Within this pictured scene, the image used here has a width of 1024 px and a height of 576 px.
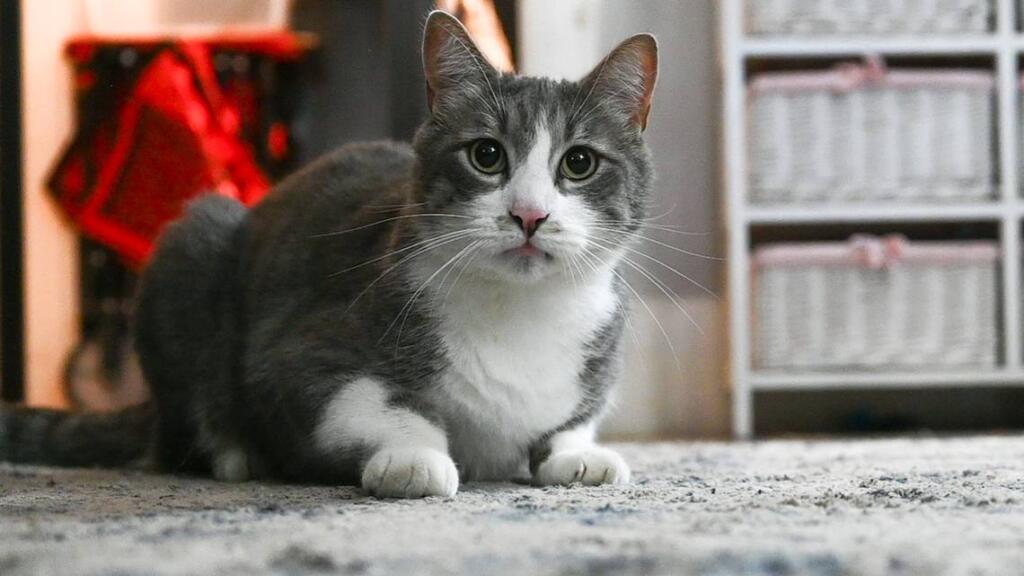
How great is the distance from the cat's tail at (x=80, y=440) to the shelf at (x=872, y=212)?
4.34 feet

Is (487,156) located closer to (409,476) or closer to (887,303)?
(409,476)

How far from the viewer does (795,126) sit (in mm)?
2367

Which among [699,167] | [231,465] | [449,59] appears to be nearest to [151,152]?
[699,167]

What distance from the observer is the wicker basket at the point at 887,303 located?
235cm

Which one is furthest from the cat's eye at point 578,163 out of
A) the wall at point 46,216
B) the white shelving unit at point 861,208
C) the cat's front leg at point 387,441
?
the wall at point 46,216

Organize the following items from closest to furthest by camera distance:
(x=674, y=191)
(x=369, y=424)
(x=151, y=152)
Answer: (x=369, y=424), (x=674, y=191), (x=151, y=152)

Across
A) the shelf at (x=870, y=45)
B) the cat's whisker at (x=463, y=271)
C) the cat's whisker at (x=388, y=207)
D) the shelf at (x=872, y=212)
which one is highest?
the shelf at (x=870, y=45)

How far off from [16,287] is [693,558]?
2.23m

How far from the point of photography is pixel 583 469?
132 centimetres

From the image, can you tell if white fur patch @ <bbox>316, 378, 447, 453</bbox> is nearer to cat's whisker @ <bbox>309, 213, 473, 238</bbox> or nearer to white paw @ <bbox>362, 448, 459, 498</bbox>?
white paw @ <bbox>362, 448, 459, 498</bbox>

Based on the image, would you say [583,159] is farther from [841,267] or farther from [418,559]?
[841,267]

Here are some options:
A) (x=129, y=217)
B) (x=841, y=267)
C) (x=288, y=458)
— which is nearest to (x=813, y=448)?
(x=841, y=267)

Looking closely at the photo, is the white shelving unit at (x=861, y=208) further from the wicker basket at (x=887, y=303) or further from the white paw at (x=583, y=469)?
the white paw at (x=583, y=469)

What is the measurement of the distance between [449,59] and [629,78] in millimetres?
226
